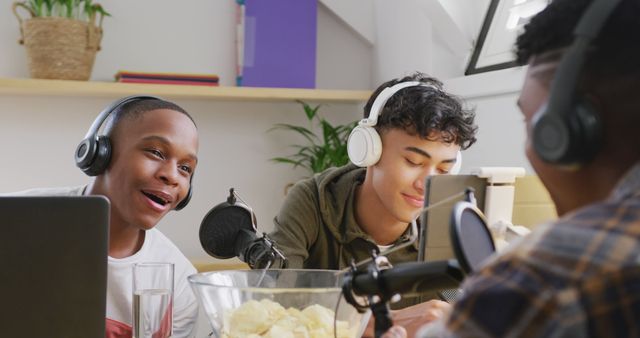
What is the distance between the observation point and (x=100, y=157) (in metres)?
1.58

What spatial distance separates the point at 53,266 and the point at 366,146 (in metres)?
0.97

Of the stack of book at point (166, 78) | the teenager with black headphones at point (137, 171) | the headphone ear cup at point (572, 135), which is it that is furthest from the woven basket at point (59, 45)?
the headphone ear cup at point (572, 135)

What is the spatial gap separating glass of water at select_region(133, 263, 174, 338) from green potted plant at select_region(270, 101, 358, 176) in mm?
1915

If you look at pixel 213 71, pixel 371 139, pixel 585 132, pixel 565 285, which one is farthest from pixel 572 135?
pixel 213 71

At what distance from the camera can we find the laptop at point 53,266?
95 centimetres

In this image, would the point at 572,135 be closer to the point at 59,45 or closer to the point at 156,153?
the point at 156,153

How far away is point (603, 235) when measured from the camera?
0.42 meters

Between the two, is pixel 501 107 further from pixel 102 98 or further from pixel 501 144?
pixel 102 98

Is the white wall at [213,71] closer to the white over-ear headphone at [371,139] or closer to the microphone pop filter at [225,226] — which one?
the white over-ear headphone at [371,139]

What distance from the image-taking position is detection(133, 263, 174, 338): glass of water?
1.15m

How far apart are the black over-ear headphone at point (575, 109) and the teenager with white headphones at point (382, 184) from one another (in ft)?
3.94

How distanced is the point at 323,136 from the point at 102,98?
94 centimetres

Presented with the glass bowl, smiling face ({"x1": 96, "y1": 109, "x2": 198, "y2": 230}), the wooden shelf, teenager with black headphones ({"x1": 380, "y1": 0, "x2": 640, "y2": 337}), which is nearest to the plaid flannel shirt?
teenager with black headphones ({"x1": 380, "y1": 0, "x2": 640, "y2": 337})

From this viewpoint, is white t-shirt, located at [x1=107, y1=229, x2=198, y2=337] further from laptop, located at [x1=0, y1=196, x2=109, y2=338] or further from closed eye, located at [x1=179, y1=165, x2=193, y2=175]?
laptop, located at [x1=0, y1=196, x2=109, y2=338]
